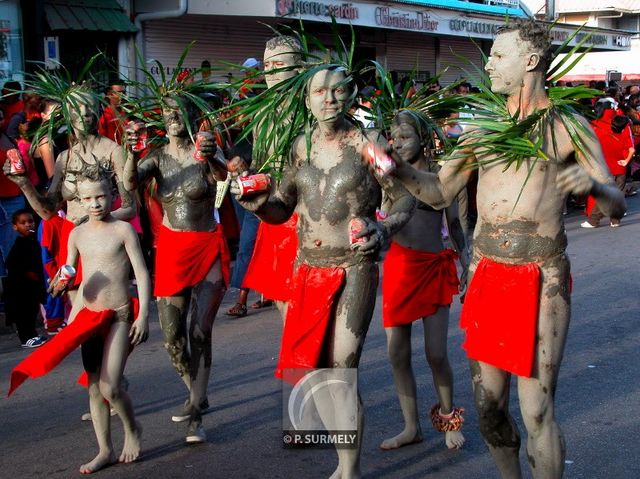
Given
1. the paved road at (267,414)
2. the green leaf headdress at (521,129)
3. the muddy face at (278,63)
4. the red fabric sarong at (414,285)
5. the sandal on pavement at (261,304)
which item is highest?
the muddy face at (278,63)

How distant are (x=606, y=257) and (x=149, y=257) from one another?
5.62 metres

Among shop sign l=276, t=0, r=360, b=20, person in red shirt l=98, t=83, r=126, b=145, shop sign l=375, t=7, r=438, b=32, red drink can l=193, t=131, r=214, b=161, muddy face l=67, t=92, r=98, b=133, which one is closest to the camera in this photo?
red drink can l=193, t=131, r=214, b=161

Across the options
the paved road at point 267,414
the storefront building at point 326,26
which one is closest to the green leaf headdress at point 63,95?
the paved road at point 267,414

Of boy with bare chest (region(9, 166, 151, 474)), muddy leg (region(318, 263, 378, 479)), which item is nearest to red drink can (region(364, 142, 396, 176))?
muddy leg (region(318, 263, 378, 479))

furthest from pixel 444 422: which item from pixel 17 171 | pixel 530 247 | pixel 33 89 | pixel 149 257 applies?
pixel 149 257

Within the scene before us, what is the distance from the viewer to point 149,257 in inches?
448

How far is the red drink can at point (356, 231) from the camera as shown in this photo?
4645 millimetres

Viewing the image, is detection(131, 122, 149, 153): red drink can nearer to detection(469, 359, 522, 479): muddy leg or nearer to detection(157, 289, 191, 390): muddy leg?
detection(157, 289, 191, 390): muddy leg

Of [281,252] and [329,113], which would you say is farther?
[281,252]

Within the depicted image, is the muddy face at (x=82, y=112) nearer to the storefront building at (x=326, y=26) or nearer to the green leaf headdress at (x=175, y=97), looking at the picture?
the green leaf headdress at (x=175, y=97)

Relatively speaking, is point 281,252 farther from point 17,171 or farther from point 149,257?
point 149,257

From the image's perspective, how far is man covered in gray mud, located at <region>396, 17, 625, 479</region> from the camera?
4.39m

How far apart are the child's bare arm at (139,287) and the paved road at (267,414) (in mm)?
746

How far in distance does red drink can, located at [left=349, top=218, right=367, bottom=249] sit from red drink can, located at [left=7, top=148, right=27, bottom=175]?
2.58 metres
